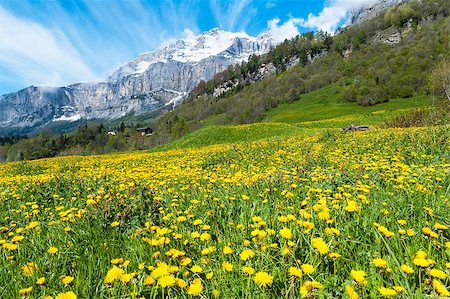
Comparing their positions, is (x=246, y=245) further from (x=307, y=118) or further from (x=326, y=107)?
(x=326, y=107)

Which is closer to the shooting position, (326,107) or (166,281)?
(166,281)

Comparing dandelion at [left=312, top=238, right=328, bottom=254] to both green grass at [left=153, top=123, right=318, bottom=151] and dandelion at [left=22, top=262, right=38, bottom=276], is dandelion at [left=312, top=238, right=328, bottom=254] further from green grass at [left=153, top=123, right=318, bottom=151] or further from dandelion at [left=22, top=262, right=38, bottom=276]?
green grass at [left=153, top=123, right=318, bottom=151]

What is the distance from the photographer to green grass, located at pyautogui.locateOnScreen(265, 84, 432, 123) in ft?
192

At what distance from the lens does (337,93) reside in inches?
3300

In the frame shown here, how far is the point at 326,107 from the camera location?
72875mm

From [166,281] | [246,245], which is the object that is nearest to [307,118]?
[246,245]

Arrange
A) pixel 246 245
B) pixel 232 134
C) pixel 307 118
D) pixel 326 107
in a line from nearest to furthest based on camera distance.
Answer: pixel 246 245 → pixel 232 134 → pixel 307 118 → pixel 326 107

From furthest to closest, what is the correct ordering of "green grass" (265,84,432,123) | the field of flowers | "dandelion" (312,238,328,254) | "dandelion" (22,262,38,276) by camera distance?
1. "green grass" (265,84,432,123)
2. "dandelion" (22,262,38,276)
3. "dandelion" (312,238,328,254)
4. the field of flowers

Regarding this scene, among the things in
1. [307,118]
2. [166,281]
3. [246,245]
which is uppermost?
[166,281]

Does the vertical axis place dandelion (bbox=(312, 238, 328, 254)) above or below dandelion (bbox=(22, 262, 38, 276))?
below

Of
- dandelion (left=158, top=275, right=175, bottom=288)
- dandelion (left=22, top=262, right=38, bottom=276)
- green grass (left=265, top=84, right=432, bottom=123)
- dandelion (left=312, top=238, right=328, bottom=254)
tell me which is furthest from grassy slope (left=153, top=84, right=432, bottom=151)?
dandelion (left=158, top=275, right=175, bottom=288)

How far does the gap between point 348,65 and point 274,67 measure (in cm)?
5771

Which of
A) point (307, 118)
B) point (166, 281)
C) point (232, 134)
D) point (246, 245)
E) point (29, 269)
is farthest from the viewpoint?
point (307, 118)

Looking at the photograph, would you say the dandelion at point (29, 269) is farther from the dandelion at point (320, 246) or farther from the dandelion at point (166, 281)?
the dandelion at point (320, 246)
